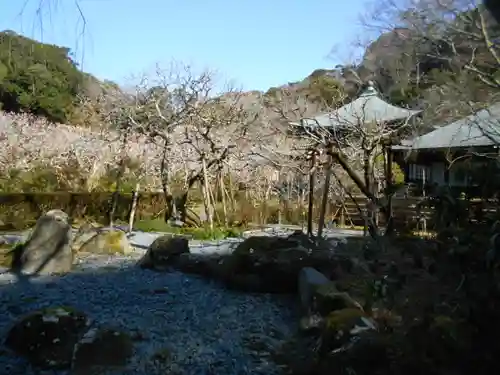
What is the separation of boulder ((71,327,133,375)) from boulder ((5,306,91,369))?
9 centimetres

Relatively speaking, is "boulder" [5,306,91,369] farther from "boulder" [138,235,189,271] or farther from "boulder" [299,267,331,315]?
"boulder" [138,235,189,271]

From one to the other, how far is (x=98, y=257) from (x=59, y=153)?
6.45m

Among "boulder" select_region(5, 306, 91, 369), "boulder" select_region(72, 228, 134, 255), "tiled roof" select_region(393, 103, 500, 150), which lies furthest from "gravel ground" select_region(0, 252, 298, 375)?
"tiled roof" select_region(393, 103, 500, 150)

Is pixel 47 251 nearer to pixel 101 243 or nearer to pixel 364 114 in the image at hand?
pixel 101 243

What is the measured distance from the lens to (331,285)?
3152mm

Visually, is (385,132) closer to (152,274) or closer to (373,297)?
(152,274)

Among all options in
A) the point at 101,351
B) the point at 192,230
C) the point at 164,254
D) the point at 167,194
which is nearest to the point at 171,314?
the point at 101,351

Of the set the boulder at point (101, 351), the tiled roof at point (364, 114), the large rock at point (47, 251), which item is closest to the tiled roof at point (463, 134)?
the tiled roof at point (364, 114)

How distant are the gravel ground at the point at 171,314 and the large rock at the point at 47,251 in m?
0.19

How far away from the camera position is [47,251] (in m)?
4.54

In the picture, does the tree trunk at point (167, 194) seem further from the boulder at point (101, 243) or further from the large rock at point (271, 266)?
the large rock at point (271, 266)

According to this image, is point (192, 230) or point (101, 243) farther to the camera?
point (192, 230)

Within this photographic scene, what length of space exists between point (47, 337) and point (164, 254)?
2178 mm

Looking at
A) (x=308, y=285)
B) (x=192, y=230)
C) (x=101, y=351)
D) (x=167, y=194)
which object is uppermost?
(x=167, y=194)
